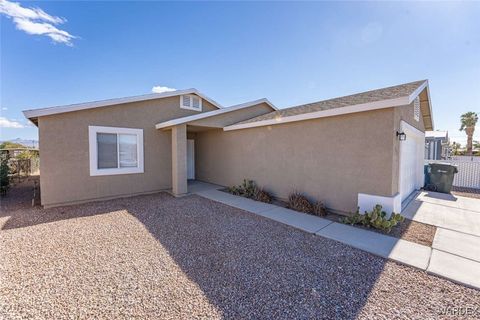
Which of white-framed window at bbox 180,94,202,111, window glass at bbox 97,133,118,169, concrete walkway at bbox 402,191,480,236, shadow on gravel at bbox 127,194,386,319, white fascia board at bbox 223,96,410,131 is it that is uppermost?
white-framed window at bbox 180,94,202,111

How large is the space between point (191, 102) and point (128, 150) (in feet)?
13.7

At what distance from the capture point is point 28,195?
9.33 metres

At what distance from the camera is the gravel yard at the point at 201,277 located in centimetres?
275

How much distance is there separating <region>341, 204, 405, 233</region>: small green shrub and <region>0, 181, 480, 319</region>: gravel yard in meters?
1.57

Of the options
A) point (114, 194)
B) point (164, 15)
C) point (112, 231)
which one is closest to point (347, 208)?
point (112, 231)

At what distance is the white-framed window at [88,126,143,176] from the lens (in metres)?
8.12

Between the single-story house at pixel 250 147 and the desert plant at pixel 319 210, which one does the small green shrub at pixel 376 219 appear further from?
the desert plant at pixel 319 210

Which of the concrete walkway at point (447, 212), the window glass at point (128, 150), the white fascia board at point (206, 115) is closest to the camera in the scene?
the concrete walkway at point (447, 212)

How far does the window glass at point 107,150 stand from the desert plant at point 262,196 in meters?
6.16

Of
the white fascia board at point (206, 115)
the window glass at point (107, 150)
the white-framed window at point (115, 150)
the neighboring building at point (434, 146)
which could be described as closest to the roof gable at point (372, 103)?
the white fascia board at point (206, 115)

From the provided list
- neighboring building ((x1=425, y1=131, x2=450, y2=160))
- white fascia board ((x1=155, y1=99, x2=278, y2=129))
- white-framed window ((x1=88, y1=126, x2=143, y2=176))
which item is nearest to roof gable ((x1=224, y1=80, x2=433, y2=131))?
white fascia board ((x1=155, y1=99, x2=278, y2=129))

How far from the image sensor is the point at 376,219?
5496mm

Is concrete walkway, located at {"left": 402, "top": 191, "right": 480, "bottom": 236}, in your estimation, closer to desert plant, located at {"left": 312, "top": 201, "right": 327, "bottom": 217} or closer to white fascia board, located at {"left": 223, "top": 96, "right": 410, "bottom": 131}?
desert plant, located at {"left": 312, "top": 201, "right": 327, "bottom": 217}

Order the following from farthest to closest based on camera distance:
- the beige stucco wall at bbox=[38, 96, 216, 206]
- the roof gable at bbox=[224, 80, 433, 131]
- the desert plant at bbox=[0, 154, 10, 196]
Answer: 1. the desert plant at bbox=[0, 154, 10, 196]
2. the beige stucco wall at bbox=[38, 96, 216, 206]
3. the roof gable at bbox=[224, 80, 433, 131]
